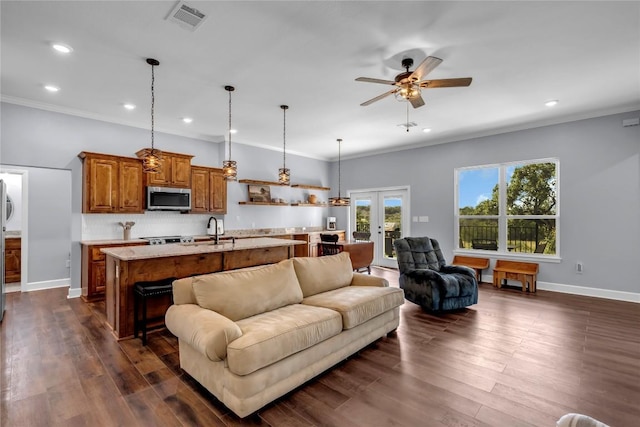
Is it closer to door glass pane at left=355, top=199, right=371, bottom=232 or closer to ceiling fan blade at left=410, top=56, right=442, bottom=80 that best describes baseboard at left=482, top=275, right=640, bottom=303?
door glass pane at left=355, top=199, right=371, bottom=232

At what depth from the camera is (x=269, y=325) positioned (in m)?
2.25

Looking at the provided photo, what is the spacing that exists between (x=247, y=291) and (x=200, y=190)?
13.4 feet

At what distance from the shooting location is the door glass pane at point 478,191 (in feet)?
19.9

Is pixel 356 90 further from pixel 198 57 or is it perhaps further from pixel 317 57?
pixel 198 57

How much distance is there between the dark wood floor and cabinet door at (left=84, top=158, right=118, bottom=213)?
68.6 inches

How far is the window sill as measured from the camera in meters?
5.32

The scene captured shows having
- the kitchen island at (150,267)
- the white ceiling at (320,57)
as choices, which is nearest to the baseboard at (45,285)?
the kitchen island at (150,267)

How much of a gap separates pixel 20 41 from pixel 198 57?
5.20 feet

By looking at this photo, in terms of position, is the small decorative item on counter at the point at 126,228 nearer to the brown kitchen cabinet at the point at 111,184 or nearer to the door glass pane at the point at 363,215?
the brown kitchen cabinet at the point at 111,184

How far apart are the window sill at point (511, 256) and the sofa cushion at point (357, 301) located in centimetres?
351

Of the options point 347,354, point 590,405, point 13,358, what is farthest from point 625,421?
point 13,358

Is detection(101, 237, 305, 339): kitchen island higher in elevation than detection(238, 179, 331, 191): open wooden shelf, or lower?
lower

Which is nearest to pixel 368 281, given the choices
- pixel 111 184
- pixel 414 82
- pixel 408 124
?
pixel 414 82

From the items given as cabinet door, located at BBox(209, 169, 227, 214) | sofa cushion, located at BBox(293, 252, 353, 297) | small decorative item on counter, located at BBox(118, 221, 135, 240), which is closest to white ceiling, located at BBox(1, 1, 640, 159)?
cabinet door, located at BBox(209, 169, 227, 214)
